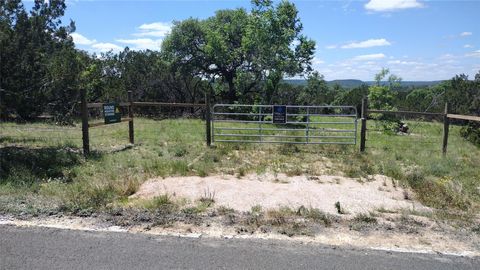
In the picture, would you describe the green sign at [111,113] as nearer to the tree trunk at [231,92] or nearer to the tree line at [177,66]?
the tree line at [177,66]

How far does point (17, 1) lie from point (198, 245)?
996 centimetres

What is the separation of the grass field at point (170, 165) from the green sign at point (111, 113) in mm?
829

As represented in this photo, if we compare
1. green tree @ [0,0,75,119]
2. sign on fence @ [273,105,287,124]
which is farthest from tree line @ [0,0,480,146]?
sign on fence @ [273,105,287,124]

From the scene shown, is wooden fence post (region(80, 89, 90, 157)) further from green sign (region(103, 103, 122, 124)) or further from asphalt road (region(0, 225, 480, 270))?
asphalt road (region(0, 225, 480, 270))

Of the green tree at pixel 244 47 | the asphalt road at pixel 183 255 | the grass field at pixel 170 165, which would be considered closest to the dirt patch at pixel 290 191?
the grass field at pixel 170 165

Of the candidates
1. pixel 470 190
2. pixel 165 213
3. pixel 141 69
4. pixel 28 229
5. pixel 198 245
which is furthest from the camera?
pixel 141 69

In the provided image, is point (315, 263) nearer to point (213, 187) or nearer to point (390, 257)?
point (390, 257)

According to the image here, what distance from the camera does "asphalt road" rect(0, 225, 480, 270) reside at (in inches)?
168

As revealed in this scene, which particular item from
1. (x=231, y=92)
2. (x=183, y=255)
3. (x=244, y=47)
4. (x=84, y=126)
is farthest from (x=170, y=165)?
(x=231, y=92)

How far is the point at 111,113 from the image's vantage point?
12453 millimetres

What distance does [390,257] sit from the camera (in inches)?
177

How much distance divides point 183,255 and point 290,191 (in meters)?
3.33

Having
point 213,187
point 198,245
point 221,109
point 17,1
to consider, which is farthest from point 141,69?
point 198,245

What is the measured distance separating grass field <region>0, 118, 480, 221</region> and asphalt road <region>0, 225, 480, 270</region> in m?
1.23
